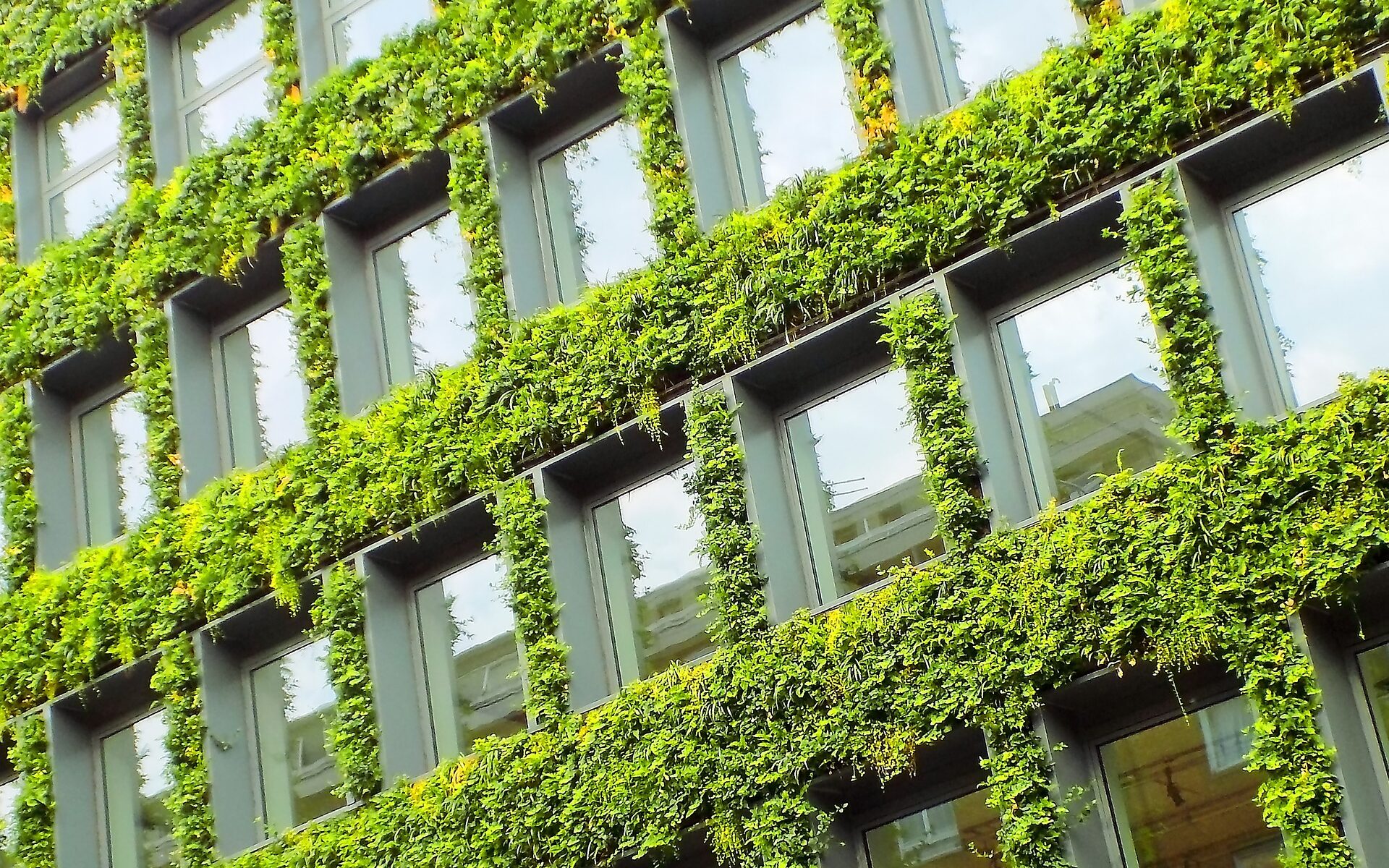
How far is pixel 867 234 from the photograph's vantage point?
1545 centimetres

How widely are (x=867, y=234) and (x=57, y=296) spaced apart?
10.7 metres

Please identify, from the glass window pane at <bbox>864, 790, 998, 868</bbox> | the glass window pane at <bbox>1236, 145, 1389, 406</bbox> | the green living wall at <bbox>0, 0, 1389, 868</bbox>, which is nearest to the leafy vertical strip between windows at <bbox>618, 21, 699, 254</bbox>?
the green living wall at <bbox>0, 0, 1389, 868</bbox>

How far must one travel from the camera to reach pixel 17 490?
21094 mm

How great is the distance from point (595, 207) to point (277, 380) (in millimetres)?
4356

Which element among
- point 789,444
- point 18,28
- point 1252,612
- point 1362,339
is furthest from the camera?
point 18,28

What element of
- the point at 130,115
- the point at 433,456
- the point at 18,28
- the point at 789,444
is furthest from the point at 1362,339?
the point at 18,28

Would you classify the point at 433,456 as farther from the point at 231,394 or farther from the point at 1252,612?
the point at 1252,612

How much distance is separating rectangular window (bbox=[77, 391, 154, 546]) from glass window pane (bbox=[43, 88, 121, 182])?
3.47 meters

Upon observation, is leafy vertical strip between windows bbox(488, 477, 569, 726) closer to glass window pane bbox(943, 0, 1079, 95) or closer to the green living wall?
the green living wall

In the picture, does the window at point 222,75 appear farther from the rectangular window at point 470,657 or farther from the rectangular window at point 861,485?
the rectangular window at point 861,485

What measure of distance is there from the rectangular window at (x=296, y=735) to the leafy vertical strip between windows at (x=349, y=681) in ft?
1.02

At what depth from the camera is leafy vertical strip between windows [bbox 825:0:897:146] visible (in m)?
16.0

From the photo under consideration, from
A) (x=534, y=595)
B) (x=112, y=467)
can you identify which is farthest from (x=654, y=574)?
(x=112, y=467)

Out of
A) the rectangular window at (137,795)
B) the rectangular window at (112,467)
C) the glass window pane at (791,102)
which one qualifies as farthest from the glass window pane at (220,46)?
the rectangular window at (137,795)
